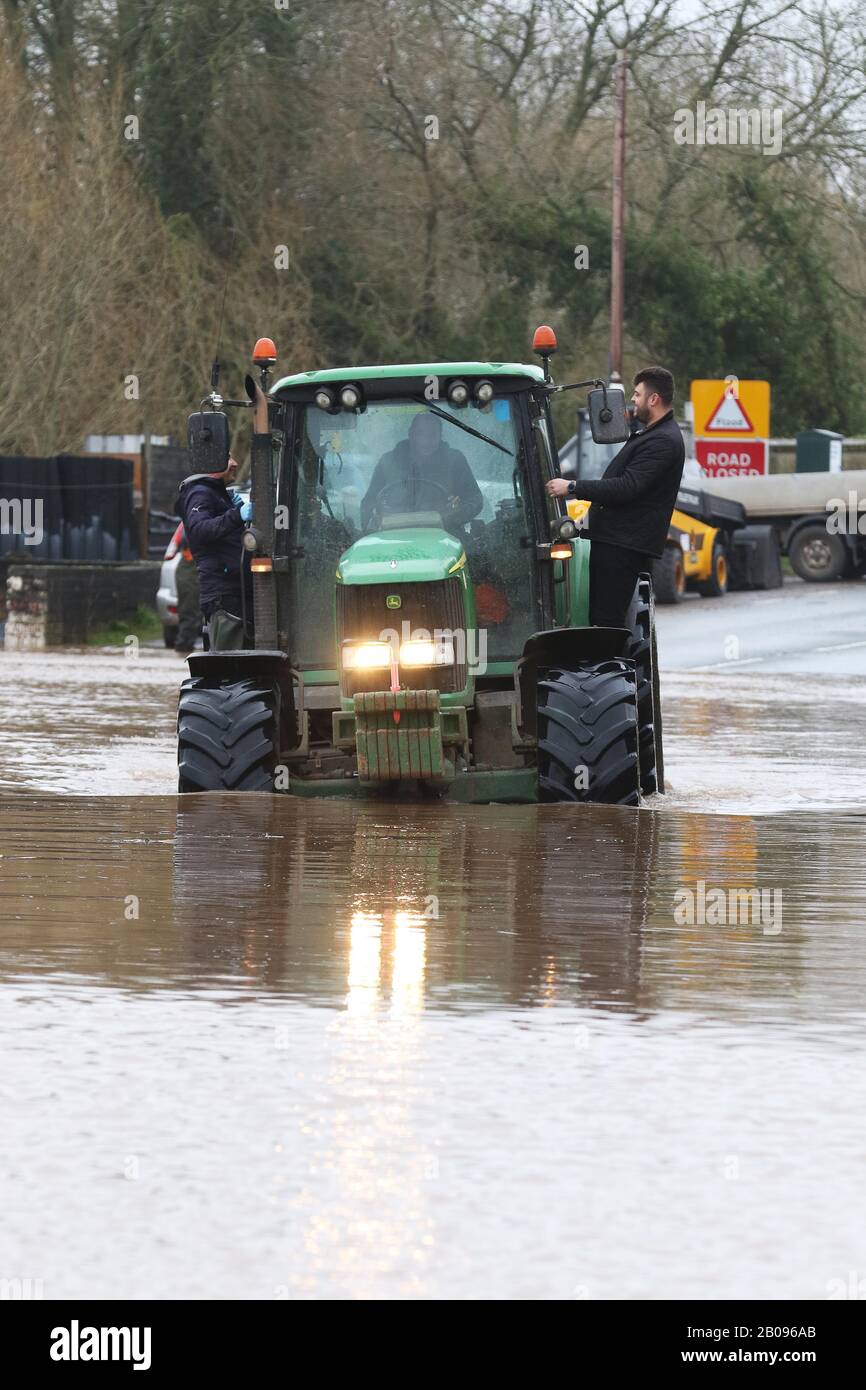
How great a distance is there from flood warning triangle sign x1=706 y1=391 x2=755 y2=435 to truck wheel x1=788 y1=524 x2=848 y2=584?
182 cm

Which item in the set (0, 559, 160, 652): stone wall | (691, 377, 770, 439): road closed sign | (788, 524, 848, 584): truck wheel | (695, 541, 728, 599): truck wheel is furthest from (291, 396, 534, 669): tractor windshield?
(788, 524, 848, 584): truck wheel

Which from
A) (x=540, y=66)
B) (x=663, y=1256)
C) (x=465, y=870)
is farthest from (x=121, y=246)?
(x=663, y=1256)

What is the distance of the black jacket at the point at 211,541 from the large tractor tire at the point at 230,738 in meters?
1.91

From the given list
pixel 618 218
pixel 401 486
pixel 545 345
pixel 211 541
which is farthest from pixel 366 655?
pixel 618 218

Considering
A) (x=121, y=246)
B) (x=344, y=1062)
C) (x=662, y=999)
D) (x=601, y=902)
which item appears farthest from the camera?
(x=121, y=246)

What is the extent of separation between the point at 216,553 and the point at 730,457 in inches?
1101

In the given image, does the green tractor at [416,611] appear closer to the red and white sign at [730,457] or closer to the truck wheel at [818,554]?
the truck wheel at [818,554]

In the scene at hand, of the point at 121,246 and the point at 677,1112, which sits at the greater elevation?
the point at 121,246

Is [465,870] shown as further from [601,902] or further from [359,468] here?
[359,468]

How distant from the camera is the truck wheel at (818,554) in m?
40.6

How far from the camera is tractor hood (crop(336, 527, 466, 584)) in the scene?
1213 cm
